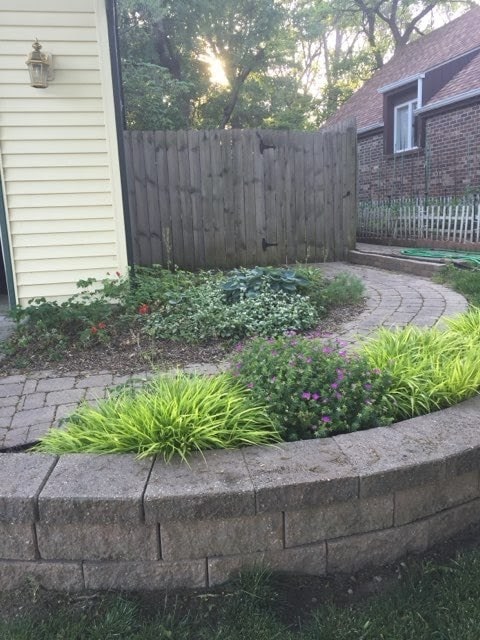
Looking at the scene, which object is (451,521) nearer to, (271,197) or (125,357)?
(125,357)

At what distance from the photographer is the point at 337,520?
72.7 inches

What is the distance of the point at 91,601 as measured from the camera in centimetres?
174

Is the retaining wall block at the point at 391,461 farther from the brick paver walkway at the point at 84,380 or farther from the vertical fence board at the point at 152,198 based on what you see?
the vertical fence board at the point at 152,198

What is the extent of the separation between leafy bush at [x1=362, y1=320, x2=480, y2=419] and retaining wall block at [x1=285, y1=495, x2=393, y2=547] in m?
0.53

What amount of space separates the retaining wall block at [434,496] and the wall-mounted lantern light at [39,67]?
4263 mm

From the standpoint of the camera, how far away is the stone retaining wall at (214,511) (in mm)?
1695

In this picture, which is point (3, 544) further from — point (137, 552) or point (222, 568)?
point (222, 568)

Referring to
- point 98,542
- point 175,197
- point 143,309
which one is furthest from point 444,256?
point 98,542

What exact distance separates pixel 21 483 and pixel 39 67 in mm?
3814

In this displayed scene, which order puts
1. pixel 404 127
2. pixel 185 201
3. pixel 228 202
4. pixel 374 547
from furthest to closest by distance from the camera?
pixel 404 127
pixel 228 202
pixel 185 201
pixel 374 547

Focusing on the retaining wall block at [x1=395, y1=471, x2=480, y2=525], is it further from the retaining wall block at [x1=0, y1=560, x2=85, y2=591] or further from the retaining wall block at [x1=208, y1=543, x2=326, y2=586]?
the retaining wall block at [x1=0, y1=560, x2=85, y2=591]

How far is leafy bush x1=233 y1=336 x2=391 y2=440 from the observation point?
7.12 feet

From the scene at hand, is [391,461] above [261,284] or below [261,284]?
below

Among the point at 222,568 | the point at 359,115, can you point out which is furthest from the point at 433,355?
the point at 359,115
